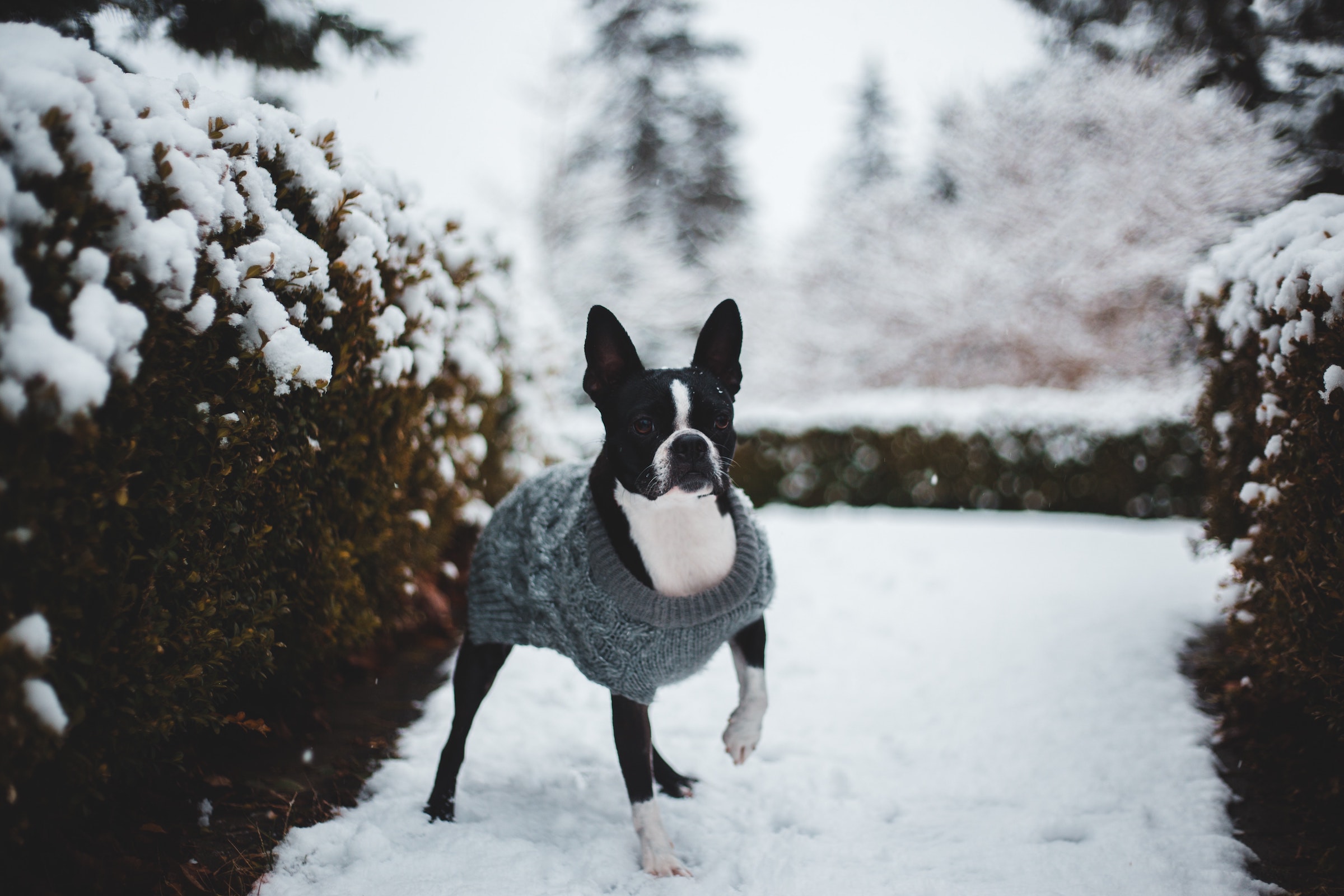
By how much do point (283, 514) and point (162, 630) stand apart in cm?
61

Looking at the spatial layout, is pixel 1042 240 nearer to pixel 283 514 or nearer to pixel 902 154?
pixel 902 154

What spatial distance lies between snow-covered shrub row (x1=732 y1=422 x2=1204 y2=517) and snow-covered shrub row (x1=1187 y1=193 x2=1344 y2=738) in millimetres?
5679

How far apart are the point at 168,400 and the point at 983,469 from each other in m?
9.33

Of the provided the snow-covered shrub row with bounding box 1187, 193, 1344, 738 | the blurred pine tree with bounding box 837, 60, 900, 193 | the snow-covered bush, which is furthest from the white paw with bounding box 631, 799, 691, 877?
the blurred pine tree with bounding box 837, 60, 900, 193

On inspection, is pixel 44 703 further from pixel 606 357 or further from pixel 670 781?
pixel 670 781

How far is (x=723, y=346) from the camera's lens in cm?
273

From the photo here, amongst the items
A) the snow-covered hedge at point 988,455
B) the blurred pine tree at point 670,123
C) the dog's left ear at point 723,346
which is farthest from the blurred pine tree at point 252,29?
the blurred pine tree at point 670,123

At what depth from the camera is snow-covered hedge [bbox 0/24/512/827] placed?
Result: 1.52 metres

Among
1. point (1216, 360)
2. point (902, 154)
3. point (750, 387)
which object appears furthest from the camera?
point (902, 154)

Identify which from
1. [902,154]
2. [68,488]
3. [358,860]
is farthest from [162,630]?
[902,154]

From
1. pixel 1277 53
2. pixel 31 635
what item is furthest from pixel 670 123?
pixel 31 635

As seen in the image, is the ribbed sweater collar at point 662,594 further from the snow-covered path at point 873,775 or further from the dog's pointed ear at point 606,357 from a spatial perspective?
the snow-covered path at point 873,775

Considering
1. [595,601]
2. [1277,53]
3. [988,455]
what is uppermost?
[1277,53]

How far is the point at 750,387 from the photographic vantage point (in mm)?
22812
